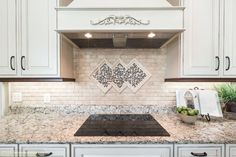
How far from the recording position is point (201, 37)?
1.96 metres

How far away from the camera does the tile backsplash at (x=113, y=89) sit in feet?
7.75

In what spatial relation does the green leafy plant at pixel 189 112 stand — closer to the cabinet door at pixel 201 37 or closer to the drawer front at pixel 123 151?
the cabinet door at pixel 201 37

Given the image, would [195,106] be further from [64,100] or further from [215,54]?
[64,100]

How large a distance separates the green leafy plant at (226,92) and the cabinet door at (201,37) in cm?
44

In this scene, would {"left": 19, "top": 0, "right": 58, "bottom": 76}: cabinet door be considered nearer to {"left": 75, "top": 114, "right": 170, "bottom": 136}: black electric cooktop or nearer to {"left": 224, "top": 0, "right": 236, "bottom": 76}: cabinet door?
{"left": 75, "top": 114, "right": 170, "bottom": 136}: black electric cooktop

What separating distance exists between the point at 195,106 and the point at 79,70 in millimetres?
1225

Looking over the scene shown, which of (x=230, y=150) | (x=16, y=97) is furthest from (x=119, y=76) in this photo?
(x=230, y=150)

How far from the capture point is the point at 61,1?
6.49 ft

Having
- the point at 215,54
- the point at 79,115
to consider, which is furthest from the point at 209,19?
the point at 79,115

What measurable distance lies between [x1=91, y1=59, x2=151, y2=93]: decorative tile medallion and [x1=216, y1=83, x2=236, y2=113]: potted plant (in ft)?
2.48

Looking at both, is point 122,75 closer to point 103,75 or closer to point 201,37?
point 103,75

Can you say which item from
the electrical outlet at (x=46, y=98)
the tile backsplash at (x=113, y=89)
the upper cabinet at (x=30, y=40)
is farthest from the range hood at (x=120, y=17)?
the electrical outlet at (x=46, y=98)

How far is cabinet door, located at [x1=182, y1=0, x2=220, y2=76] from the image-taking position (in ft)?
6.40

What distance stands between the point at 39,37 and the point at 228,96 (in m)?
1.91
